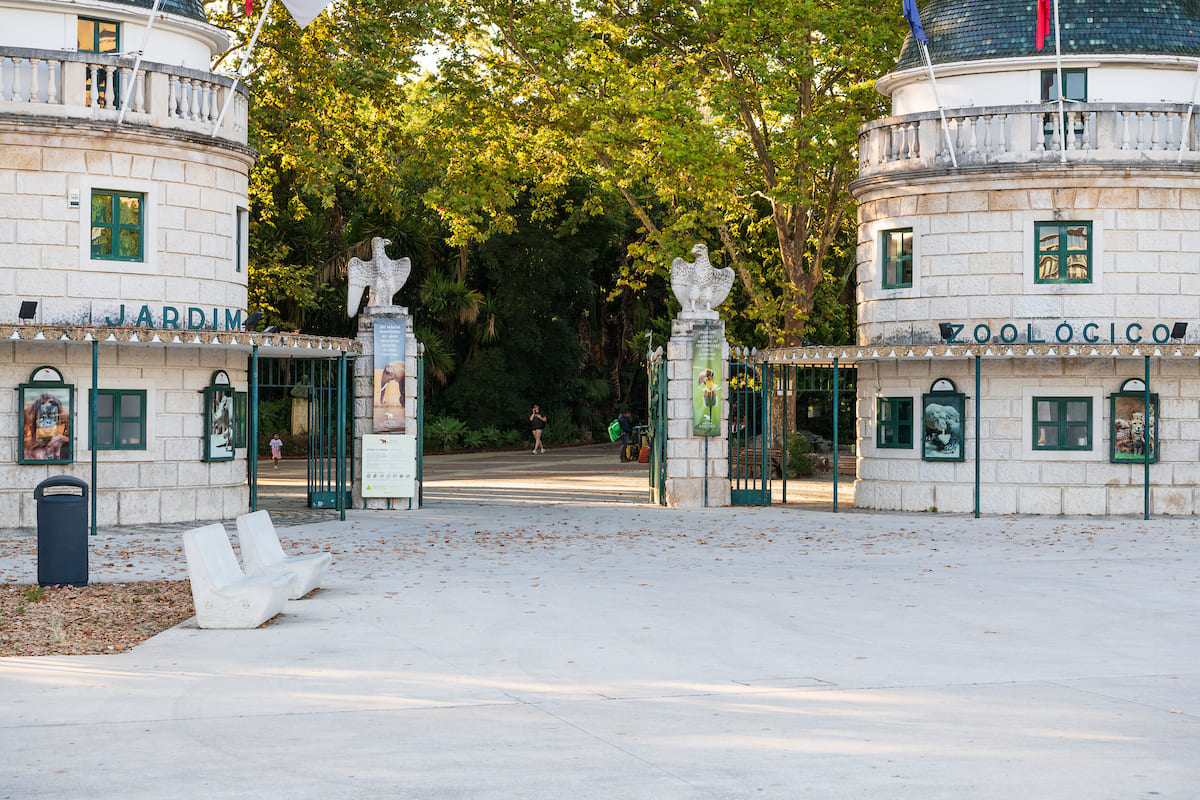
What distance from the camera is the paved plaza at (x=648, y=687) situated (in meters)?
7.77

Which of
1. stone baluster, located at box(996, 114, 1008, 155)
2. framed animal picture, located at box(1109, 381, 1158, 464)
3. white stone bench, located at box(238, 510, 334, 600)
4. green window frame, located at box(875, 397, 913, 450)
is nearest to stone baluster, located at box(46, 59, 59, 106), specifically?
white stone bench, located at box(238, 510, 334, 600)

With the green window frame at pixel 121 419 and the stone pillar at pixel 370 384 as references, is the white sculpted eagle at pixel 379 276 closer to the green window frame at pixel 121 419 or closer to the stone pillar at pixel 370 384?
the stone pillar at pixel 370 384

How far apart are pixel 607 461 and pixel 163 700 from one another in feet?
124

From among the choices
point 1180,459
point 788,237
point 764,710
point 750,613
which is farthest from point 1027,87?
point 764,710

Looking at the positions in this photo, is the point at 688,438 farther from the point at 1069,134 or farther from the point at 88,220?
the point at 88,220

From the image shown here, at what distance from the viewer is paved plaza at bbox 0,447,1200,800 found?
25.5 feet

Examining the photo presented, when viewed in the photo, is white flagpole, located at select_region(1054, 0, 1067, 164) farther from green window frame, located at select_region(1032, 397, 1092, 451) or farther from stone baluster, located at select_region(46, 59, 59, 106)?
stone baluster, located at select_region(46, 59, 59, 106)

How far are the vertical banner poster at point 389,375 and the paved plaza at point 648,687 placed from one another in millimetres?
7876

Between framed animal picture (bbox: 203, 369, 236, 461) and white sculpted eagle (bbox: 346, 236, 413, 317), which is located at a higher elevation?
white sculpted eagle (bbox: 346, 236, 413, 317)

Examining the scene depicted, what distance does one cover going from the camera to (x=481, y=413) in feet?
177

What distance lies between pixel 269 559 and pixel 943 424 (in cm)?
1513

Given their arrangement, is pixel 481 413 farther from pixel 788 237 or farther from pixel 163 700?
pixel 163 700

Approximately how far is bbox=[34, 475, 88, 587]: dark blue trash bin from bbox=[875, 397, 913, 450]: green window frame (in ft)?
52.6

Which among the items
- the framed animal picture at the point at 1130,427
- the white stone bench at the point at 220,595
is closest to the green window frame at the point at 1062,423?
the framed animal picture at the point at 1130,427
